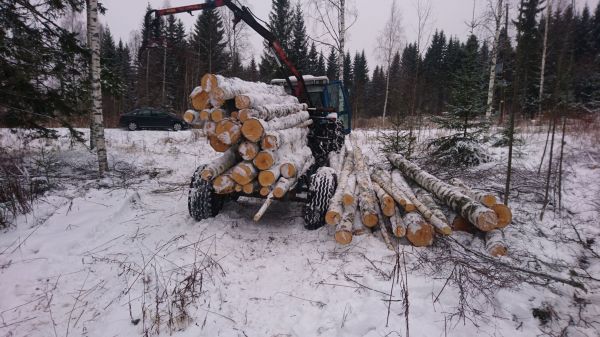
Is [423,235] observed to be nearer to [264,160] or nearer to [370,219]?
[370,219]

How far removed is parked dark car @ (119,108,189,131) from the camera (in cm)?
1780

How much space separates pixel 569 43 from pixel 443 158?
10.5ft

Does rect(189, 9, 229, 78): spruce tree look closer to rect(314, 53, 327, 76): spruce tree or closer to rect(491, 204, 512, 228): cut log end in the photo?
rect(314, 53, 327, 76): spruce tree

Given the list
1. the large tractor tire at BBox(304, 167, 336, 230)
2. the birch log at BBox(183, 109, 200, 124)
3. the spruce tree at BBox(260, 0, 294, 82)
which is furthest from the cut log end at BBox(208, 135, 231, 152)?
the spruce tree at BBox(260, 0, 294, 82)

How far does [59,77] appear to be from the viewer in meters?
6.36

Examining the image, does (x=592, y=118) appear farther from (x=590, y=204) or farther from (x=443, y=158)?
(x=590, y=204)

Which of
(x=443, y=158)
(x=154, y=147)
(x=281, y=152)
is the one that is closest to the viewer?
(x=281, y=152)

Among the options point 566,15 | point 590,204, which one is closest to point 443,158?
point 590,204

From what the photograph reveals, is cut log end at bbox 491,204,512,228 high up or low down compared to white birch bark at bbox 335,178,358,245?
up

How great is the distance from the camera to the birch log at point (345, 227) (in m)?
3.58

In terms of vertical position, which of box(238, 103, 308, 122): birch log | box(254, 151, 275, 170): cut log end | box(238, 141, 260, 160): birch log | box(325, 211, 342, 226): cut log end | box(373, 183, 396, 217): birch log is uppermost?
box(238, 103, 308, 122): birch log

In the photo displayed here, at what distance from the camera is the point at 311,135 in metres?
7.00

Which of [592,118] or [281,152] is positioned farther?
[592,118]

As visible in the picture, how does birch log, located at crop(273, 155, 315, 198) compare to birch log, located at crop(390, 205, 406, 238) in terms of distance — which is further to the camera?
birch log, located at crop(273, 155, 315, 198)
